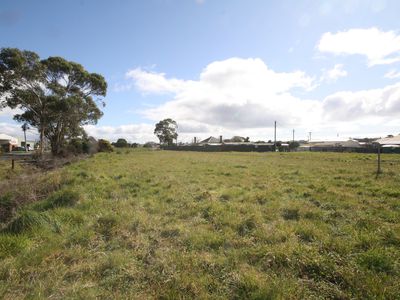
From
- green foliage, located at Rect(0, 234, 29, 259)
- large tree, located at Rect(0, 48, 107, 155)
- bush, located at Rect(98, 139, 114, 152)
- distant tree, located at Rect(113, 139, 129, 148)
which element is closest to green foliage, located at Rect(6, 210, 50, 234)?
green foliage, located at Rect(0, 234, 29, 259)

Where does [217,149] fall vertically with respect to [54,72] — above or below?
below

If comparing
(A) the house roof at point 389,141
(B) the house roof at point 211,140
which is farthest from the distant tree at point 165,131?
(A) the house roof at point 389,141

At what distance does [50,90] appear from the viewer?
29688 mm

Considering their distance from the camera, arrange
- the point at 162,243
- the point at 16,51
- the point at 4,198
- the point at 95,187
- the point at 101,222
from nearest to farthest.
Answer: the point at 162,243 < the point at 101,222 < the point at 4,198 < the point at 95,187 < the point at 16,51

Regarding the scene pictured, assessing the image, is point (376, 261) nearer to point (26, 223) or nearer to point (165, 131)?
point (26, 223)

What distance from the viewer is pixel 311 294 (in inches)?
126

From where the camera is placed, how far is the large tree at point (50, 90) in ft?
87.4

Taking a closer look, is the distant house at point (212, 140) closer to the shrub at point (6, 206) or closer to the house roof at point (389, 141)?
the house roof at point (389, 141)

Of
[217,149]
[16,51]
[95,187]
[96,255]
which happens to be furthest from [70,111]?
[217,149]

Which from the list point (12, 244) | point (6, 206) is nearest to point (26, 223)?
point (12, 244)

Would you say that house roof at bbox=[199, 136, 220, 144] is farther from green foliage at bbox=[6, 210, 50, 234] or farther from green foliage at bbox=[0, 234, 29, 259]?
green foliage at bbox=[0, 234, 29, 259]

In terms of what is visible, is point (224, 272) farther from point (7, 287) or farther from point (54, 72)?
point (54, 72)

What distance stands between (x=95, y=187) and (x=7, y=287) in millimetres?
6070

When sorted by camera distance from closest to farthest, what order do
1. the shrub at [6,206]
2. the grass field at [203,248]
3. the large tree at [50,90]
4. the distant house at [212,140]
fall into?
the grass field at [203,248]
the shrub at [6,206]
the large tree at [50,90]
the distant house at [212,140]
